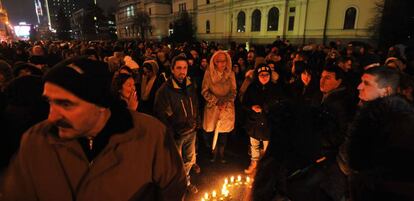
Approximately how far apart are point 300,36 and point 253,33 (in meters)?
9.01

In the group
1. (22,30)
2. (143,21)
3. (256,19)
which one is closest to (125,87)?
(256,19)

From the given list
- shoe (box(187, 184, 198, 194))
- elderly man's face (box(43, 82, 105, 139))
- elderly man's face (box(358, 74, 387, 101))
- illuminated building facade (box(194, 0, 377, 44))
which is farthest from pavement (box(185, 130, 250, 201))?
illuminated building facade (box(194, 0, 377, 44))

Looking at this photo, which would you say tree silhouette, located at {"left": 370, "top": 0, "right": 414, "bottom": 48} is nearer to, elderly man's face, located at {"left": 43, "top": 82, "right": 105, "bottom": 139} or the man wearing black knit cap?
the man wearing black knit cap

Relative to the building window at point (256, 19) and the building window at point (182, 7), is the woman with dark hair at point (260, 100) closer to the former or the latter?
the building window at point (256, 19)

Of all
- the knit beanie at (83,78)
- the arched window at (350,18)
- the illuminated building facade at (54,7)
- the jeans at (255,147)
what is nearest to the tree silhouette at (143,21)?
the arched window at (350,18)

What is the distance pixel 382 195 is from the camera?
212 cm

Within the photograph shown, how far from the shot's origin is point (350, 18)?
28.4 metres

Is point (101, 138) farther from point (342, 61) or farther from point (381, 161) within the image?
point (342, 61)

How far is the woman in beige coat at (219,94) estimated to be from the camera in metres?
4.70

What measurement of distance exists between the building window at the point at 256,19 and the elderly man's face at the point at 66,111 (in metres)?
41.0

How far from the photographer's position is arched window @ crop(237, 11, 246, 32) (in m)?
42.0

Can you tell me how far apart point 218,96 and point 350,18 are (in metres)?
30.4

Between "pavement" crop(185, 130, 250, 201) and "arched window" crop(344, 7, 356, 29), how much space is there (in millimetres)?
28836

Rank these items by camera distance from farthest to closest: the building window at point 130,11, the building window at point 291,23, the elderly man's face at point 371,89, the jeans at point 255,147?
the building window at point 130,11
the building window at point 291,23
the jeans at point 255,147
the elderly man's face at point 371,89
